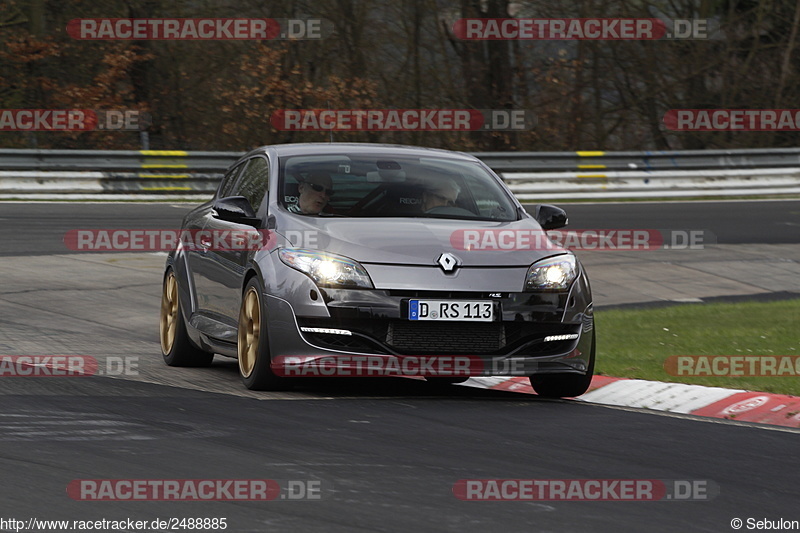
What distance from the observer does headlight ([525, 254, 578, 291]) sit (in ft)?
27.9

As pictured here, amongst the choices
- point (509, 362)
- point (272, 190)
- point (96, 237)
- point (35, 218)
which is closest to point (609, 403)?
point (509, 362)

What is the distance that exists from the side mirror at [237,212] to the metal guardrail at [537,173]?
16.3 meters

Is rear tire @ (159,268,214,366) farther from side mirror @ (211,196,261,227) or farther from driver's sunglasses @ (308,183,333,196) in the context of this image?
driver's sunglasses @ (308,183,333,196)

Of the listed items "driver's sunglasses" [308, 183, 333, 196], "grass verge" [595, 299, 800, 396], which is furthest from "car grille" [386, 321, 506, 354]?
"grass verge" [595, 299, 800, 396]

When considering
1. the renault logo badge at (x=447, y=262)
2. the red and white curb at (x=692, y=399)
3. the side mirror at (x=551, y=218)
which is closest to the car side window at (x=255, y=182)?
the renault logo badge at (x=447, y=262)

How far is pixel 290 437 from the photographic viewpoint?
6.99 metres

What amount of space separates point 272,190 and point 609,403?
259 centimetres

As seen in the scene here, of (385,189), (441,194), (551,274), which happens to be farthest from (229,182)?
(551,274)

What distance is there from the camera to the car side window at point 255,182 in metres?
9.62

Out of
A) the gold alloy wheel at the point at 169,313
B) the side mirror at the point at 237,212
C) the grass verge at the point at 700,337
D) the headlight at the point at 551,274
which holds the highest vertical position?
the side mirror at the point at 237,212

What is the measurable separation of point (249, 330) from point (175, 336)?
5.27 ft

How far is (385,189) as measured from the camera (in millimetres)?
9344

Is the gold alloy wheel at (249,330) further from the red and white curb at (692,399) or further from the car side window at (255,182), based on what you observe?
the red and white curb at (692,399)

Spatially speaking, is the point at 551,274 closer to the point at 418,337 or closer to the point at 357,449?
the point at 418,337
